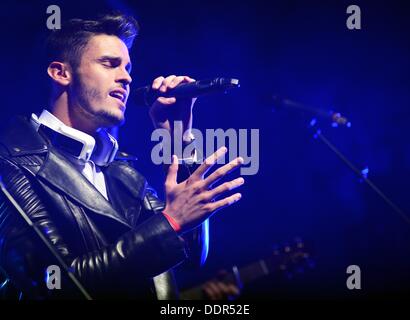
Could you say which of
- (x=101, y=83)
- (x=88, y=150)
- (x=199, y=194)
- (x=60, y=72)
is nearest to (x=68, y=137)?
(x=88, y=150)

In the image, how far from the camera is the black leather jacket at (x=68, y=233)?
195cm

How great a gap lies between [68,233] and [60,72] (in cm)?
86

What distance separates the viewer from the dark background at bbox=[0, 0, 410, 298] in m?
3.24

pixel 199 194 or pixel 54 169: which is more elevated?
pixel 54 169

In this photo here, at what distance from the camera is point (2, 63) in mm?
2785

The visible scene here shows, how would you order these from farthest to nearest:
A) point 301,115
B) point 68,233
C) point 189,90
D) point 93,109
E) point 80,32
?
1. point 301,115
2. point 80,32
3. point 93,109
4. point 189,90
5. point 68,233

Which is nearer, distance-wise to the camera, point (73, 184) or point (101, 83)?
point (73, 184)

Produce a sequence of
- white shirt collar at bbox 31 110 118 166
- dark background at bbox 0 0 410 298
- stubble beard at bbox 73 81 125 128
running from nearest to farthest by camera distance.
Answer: white shirt collar at bbox 31 110 118 166 < stubble beard at bbox 73 81 125 128 < dark background at bbox 0 0 410 298

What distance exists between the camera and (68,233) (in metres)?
2.11

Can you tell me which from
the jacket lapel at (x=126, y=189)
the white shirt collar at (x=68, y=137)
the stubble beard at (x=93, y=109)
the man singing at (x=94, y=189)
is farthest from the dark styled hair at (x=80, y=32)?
the jacket lapel at (x=126, y=189)

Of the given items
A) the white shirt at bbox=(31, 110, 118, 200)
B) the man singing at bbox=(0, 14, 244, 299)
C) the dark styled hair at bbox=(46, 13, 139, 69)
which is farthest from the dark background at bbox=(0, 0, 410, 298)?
the white shirt at bbox=(31, 110, 118, 200)

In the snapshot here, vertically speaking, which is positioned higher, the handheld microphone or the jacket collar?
the handheld microphone

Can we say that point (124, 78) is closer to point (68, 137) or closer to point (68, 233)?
point (68, 137)

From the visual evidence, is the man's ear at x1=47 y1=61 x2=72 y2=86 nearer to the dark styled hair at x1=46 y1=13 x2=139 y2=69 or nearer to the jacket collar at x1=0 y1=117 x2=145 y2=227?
the dark styled hair at x1=46 y1=13 x2=139 y2=69
